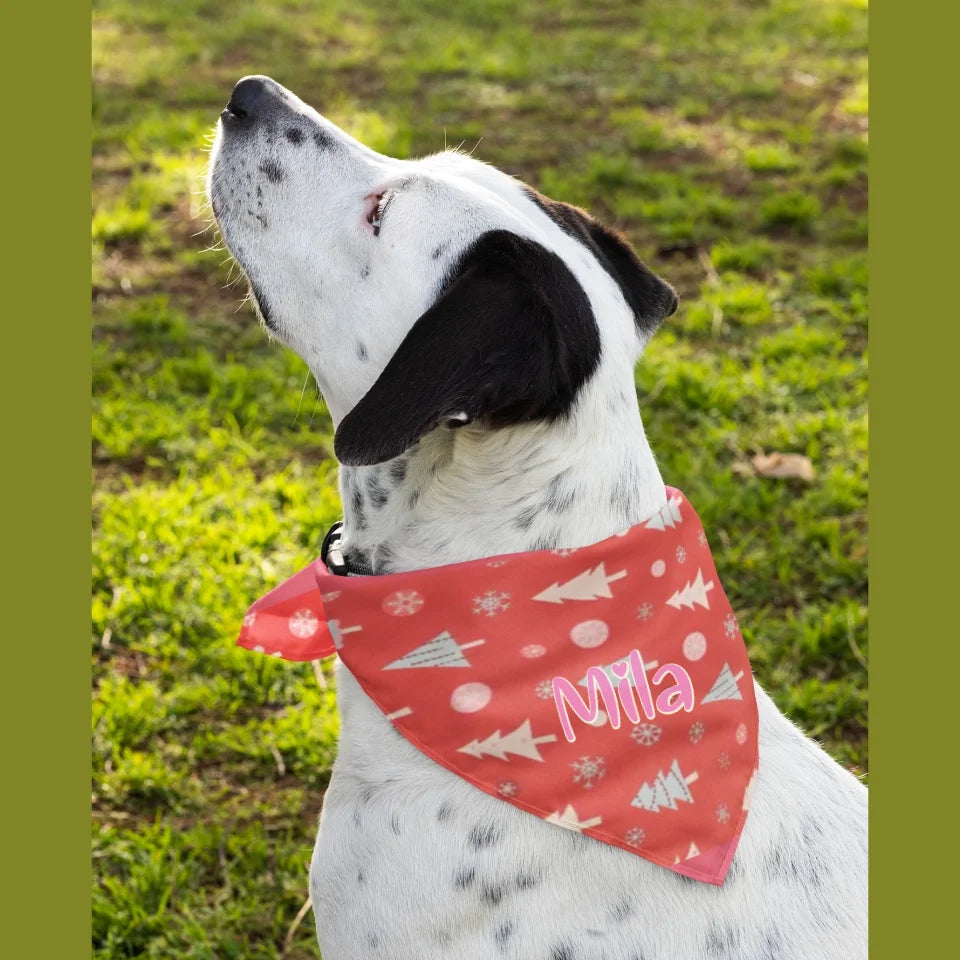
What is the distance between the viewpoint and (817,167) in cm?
793

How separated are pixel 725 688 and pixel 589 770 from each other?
0.36 meters

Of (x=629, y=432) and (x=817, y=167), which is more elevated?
(x=629, y=432)

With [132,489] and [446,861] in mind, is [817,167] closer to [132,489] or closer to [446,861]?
[132,489]

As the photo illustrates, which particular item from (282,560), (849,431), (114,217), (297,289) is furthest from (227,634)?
(114,217)

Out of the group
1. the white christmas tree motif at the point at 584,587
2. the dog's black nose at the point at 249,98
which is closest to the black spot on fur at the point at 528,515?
the white christmas tree motif at the point at 584,587

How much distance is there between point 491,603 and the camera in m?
2.63

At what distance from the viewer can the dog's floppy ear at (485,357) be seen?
230 cm

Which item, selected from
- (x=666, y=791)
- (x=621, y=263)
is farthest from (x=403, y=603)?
(x=621, y=263)

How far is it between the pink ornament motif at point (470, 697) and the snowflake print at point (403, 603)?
20cm

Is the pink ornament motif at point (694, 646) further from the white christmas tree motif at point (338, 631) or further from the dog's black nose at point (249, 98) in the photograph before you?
the dog's black nose at point (249, 98)

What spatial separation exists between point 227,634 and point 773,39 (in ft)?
27.4

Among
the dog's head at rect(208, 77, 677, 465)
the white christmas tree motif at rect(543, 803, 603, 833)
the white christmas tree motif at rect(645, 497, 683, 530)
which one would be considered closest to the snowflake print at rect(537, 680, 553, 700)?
the white christmas tree motif at rect(543, 803, 603, 833)

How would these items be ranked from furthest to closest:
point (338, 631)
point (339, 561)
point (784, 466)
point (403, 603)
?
1. point (784, 466)
2. point (339, 561)
3. point (338, 631)
4. point (403, 603)

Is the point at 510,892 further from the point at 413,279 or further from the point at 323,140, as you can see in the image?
the point at 323,140
